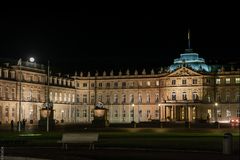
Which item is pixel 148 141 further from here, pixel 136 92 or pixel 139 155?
pixel 136 92

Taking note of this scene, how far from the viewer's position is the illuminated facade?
13588 cm

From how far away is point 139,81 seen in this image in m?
161

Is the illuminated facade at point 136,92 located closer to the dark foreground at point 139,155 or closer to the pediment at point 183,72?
the pediment at point 183,72

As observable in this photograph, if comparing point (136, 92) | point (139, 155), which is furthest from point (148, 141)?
point (136, 92)

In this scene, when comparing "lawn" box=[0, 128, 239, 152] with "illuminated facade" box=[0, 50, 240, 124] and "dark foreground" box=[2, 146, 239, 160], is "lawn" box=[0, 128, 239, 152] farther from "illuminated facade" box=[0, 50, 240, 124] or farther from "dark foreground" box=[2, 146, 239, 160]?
"illuminated facade" box=[0, 50, 240, 124]

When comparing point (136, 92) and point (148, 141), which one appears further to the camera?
point (136, 92)

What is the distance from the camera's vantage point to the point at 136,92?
16200 cm

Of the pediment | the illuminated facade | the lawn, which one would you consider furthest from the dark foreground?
the pediment

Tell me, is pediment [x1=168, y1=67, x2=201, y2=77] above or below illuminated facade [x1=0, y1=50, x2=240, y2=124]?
above

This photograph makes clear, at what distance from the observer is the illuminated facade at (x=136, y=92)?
5349 inches

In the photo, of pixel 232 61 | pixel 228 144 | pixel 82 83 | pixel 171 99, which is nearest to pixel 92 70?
pixel 82 83

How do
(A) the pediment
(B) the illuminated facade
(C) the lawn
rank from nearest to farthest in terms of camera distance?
(C) the lawn
(B) the illuminated facade
(A) the pediment

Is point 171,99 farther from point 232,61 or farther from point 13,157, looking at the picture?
point 13,157

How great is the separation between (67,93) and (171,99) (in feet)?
A: 104
